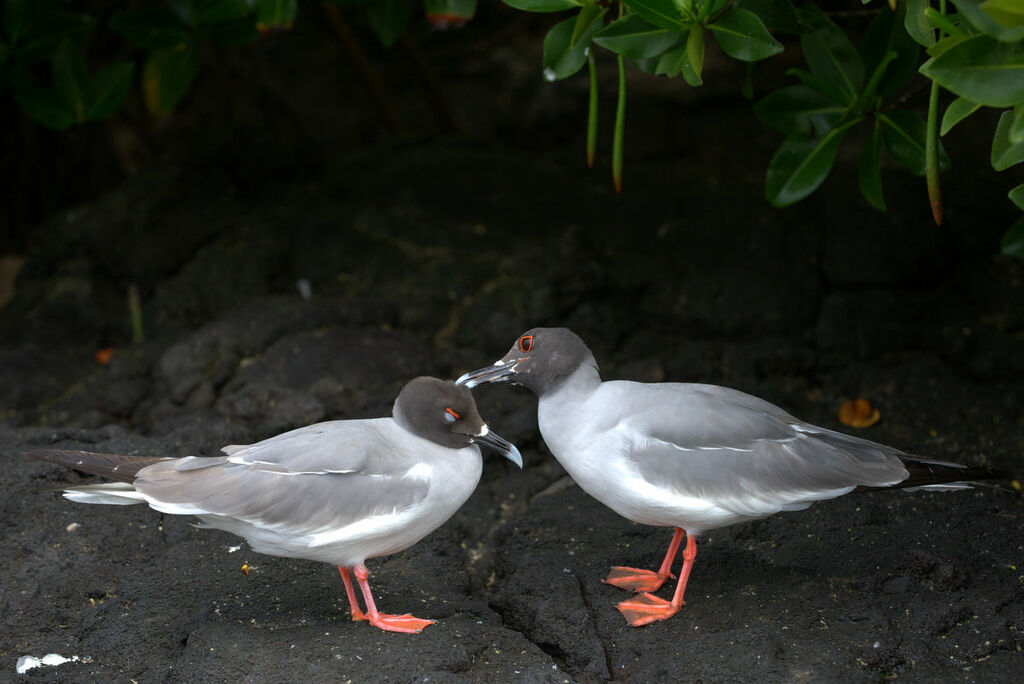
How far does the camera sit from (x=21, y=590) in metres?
4.02

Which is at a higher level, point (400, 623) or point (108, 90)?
point (108, 90)

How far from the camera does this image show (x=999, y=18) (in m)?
2.76

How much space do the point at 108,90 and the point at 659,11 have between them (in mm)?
3740

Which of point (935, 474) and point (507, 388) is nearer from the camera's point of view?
point (935, 474)

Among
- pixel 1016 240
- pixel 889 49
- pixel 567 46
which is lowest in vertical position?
pixel 1016 240

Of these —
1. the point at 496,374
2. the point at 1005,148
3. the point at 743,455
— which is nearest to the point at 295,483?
the point at 496,374

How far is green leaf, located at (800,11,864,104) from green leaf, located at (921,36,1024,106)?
60.8 inches

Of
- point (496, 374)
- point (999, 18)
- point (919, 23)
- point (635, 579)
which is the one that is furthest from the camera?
point (496, 374)

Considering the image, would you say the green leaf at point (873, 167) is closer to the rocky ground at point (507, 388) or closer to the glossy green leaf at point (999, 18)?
the rocky ground at point (507, 388)

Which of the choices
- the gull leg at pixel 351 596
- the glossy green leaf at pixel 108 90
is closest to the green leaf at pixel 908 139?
the gull leg at pixel 351 596

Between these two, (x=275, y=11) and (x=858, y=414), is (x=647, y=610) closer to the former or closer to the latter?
Result: (x=858, y=414)

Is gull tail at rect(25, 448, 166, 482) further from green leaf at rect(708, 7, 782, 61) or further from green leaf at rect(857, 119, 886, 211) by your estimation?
green leaf at rect(857, 119, 886, 211)

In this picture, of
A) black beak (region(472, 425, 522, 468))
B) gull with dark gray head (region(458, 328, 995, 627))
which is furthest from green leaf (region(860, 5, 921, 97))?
black beak (region(472, 425, 522, 468))

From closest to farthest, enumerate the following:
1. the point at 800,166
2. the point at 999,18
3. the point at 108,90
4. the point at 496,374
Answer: the point at 999,18 → the point at 496,374 → the point at 800,166 → the point at 108,90
